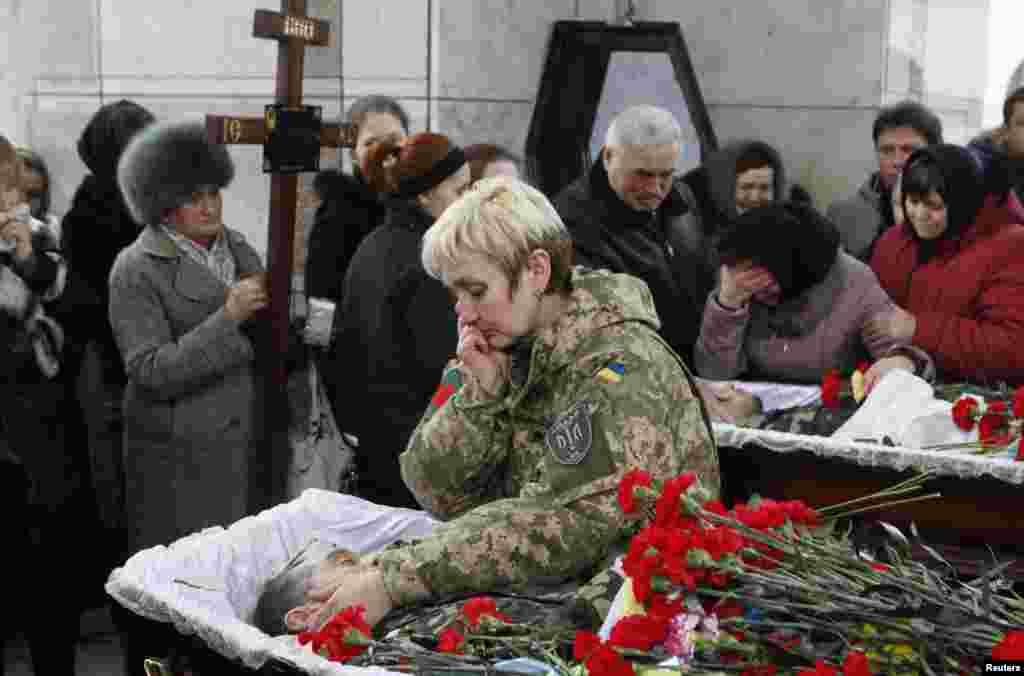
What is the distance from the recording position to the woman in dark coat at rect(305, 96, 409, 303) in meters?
4.84

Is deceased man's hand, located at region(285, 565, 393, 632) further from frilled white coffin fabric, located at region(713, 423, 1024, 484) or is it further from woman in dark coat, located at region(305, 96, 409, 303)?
woman in dark coat, located at region(305, 96, 409, 303)

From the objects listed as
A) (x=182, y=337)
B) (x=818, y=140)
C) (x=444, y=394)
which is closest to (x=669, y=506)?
(x=444, y=394)

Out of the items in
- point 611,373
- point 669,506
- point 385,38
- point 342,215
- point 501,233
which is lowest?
point 669,506

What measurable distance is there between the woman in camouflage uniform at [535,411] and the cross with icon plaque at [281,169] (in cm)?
151

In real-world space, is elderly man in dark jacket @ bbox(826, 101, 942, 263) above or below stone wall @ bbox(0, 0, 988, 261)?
below

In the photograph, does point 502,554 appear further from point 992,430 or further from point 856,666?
point 992,430

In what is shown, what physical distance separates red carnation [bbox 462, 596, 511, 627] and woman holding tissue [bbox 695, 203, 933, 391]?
2351mm

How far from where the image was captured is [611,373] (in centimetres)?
267

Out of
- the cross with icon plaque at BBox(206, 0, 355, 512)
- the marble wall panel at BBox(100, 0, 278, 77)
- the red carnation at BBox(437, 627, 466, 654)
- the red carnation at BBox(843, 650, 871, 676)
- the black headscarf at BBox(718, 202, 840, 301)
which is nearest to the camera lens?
the red carnation at BBox(843, 650, 871, 676)

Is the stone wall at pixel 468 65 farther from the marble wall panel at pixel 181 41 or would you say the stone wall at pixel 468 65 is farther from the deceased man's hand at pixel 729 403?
the deceased man's hand at pixel 729 403

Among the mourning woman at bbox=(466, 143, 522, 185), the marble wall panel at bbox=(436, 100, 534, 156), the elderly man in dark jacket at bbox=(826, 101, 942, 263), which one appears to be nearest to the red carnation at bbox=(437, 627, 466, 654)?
the mourning woman at bbox=(466, 143, 522, 185)

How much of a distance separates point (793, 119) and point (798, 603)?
552 cm

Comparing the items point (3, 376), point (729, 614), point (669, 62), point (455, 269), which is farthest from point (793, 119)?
point (729, 614)

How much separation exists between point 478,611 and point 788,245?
7.95ft
